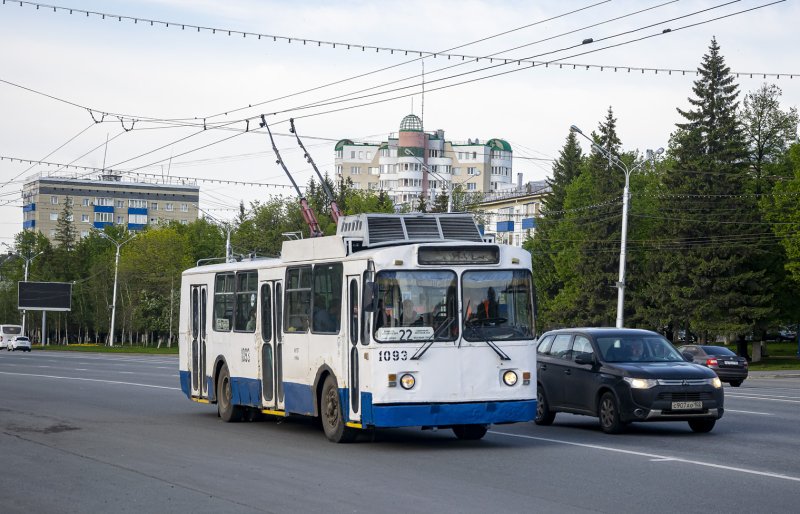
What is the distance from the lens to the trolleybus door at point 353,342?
16.1 m

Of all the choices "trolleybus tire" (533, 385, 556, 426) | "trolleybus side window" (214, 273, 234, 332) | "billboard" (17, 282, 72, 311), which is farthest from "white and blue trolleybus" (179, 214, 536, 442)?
"billboard" (17, 282, 72, 311)

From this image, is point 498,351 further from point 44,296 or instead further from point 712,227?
point 44,296

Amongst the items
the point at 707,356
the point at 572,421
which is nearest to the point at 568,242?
the point at 707,356

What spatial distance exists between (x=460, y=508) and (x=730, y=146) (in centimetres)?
6290

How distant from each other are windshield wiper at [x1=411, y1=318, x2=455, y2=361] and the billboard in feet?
336

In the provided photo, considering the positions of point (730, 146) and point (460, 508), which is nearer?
point (460, 508)

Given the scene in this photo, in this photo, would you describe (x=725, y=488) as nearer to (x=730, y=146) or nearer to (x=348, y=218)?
(x=348, y=218)

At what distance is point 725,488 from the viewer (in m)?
11.8

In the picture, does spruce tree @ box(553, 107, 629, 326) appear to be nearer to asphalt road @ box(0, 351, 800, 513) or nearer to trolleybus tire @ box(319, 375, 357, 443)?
asphalt road @ box(0, 351, 800, 513)

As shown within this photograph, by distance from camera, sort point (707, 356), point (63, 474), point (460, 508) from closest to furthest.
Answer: point (460, 508) < point (63, 474) < point (707, 356)

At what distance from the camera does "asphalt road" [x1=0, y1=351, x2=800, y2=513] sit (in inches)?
432

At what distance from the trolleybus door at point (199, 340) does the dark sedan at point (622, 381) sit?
6240 millimetres

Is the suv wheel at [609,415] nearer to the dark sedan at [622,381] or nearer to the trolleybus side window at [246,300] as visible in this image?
the dark sedan at [622,381]

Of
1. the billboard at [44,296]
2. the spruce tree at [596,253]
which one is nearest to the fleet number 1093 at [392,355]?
the spruce tree at [596,253]
